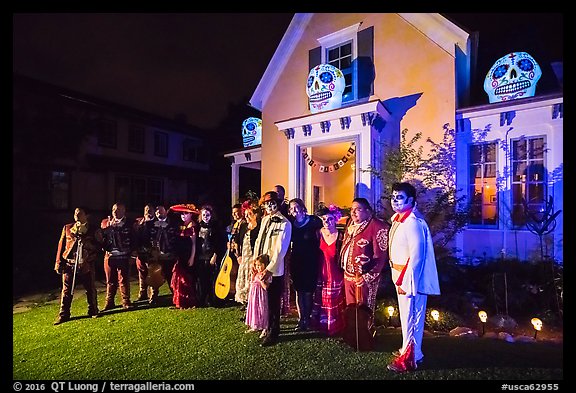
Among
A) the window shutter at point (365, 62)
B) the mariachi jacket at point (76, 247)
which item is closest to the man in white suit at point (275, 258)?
the mariachi jacket at point (76, 247)

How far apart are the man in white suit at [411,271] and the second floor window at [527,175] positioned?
426cm

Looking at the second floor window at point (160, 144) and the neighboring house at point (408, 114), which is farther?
the second floor window at point (160, 144)

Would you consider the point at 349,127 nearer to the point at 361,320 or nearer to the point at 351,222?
the point at 351,222

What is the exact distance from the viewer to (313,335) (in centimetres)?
495

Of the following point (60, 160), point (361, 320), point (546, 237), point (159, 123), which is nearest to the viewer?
point (361, 320)

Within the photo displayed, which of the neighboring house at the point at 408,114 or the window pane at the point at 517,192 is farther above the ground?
the neighboring house at the point at 408,114

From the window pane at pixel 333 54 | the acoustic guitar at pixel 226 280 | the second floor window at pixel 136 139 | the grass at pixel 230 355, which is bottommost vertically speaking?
the grass at pixel 230 355

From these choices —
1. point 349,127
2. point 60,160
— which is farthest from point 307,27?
point 60,160

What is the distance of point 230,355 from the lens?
434cm

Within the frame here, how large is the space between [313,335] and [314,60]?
7360 mm

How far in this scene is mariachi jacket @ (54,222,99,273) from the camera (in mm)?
5781

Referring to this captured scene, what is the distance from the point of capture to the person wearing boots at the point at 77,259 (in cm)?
573

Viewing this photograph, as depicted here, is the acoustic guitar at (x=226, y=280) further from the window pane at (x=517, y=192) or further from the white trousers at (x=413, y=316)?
the window pane at (x=517, y=192)

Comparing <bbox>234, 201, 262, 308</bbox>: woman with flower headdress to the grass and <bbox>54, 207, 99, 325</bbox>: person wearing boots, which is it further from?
<bbox>54, 207, 99, 325</bbox>: person wearing boots
